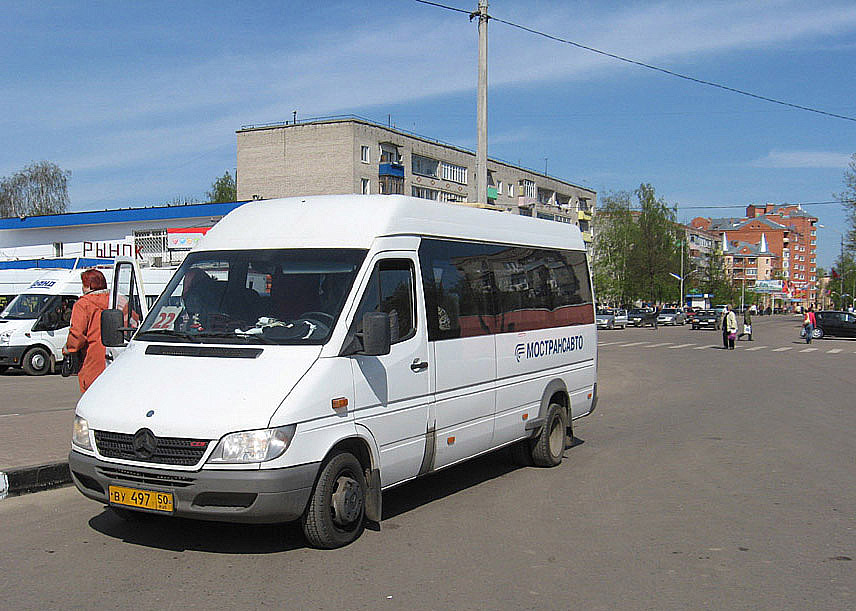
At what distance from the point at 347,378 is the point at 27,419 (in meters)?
6.98

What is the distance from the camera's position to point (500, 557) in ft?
19.7

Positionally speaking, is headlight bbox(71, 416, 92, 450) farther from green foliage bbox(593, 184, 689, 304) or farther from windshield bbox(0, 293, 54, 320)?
green foliage bbox(593, 184, 689, 304)

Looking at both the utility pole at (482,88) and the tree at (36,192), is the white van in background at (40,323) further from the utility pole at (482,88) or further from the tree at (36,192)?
the tree at (36,192)

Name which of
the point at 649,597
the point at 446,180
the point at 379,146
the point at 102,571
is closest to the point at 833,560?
the point at 649,597

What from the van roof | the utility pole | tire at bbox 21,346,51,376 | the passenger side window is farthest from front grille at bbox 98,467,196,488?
tire at bbox 21,346,51,376

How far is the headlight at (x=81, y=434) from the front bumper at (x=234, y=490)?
0.45 m

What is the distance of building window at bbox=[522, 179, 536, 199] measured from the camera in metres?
92.3

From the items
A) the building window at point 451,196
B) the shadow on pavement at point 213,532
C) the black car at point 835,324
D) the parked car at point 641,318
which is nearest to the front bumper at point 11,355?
the shadow on pavement at point 213,532

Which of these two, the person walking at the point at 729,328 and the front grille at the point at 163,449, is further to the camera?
the person walking at the point at 729,328

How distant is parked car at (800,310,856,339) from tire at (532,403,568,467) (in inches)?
1506

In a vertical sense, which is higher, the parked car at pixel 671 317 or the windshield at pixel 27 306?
the windshield at pixel 27 306

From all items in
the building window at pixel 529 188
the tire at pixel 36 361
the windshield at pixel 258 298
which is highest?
the building window at pixel 529 188

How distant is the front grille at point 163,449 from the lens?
18.3ft

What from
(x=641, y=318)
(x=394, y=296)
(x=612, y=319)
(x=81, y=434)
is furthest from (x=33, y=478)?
(x=641, y=318)
